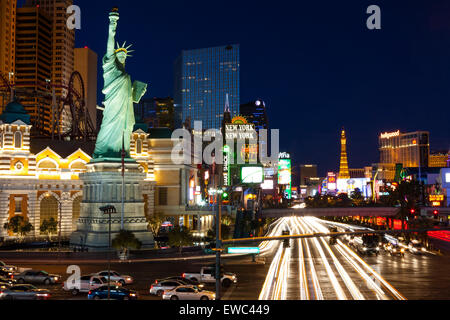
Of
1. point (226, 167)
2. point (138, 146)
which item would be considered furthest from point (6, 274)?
point (226, 167)

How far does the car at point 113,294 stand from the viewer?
31031 mm

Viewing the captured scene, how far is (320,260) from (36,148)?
47848 mm

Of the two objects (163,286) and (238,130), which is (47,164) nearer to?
(163,286)

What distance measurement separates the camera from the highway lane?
106 ft

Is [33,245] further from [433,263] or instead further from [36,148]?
[433,263]

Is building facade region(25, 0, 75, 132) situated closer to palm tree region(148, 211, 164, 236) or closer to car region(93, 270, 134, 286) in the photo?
palm tree region(148, 211, 164, 236)

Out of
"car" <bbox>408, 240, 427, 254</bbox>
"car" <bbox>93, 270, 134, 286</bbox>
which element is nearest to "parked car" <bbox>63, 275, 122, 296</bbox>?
"car" <bbox>93, 270, 134, 286</bbox>

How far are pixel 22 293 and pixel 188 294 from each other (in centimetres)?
993

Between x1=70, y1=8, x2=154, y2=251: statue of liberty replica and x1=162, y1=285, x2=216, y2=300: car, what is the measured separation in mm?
27533

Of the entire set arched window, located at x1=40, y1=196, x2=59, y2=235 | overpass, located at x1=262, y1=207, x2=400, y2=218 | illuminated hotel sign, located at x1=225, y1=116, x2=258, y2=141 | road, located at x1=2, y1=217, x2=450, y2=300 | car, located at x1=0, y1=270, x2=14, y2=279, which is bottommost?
road, located at x1=2, y1=217, x2=450, y2=300

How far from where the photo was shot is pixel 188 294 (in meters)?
31.4

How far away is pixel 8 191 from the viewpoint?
230 ft
